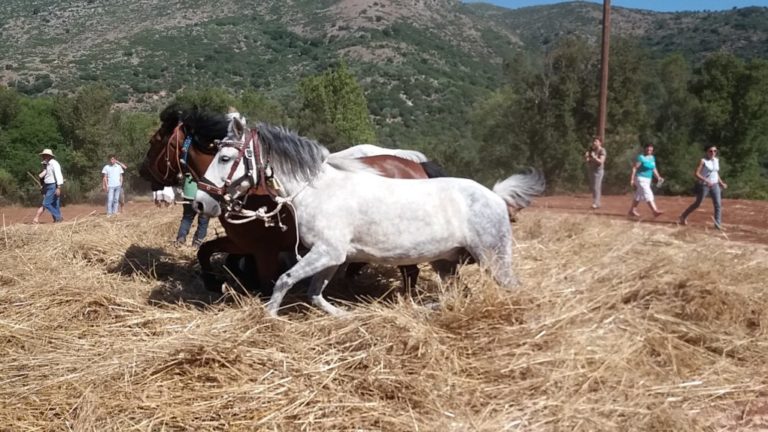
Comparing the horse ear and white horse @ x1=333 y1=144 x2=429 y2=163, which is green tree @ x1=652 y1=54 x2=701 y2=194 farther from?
the horse ear

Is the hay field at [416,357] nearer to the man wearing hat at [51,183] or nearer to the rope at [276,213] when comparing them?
the rope at [276,213]

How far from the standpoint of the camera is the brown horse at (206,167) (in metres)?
5.32

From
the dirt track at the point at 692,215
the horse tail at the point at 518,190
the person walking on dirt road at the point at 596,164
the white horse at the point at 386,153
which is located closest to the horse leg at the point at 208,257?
the white horse at the point at 386,153

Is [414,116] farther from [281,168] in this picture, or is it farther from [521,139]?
[281,168]

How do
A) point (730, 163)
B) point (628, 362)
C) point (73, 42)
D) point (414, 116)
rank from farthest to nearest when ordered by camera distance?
1. point (73, 42)
2. point (414, 116)
3. point (730, 163)
4. point (628, 362)

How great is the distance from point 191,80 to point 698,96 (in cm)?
4251

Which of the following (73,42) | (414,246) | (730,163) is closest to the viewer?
(414,246)

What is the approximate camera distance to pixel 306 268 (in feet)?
14.6

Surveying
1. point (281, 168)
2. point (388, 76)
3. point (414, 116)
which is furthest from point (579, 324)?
point (388, 76)

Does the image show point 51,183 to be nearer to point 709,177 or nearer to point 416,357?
point 416,357

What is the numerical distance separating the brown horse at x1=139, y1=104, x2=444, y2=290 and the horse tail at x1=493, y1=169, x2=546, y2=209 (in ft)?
3.55

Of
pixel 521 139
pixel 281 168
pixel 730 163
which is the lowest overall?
pixel 730 163

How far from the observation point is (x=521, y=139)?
2500 centimetres

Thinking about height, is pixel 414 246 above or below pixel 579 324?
above
